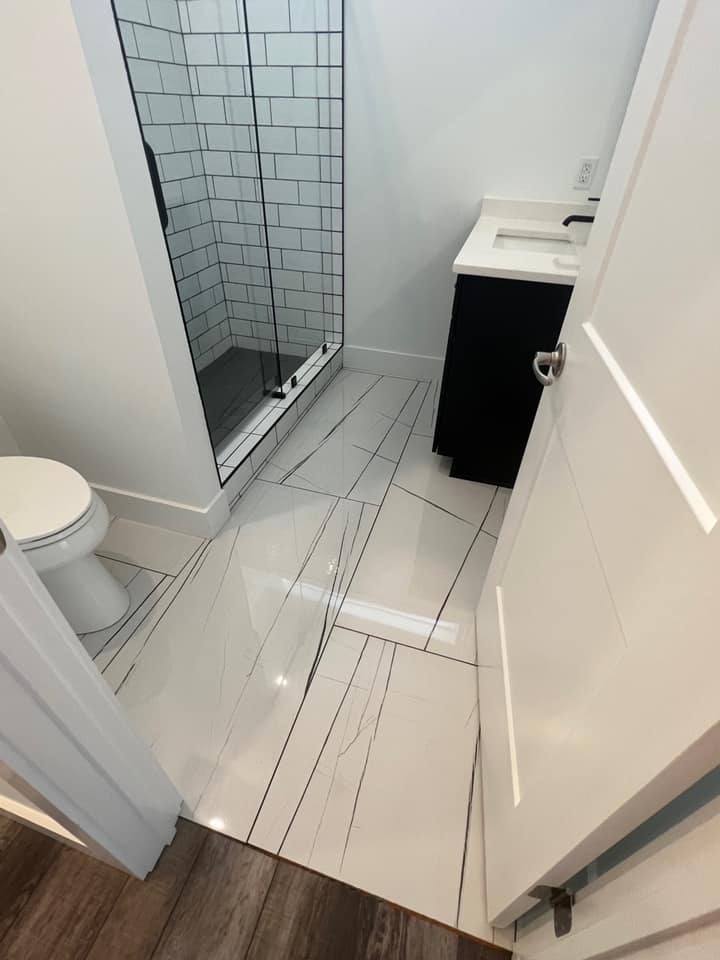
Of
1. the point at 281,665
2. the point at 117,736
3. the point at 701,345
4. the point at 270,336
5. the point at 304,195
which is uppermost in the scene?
the point at 701,345

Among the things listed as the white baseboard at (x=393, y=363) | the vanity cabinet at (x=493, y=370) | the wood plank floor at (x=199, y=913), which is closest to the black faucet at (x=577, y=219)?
the vanity cabinet at (x=493, y=370)

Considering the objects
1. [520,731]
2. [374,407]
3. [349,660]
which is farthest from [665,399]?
[374,407]

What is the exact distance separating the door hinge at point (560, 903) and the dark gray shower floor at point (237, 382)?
1670 millimetres

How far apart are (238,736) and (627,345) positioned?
1.23 m

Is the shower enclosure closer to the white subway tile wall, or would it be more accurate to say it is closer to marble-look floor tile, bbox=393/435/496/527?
the white subway tile wall

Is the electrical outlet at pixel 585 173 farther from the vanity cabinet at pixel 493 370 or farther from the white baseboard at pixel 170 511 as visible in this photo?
the white baseboard at pixel 170 511

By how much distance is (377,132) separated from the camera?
209cm

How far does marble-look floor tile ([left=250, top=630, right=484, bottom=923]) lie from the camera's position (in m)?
1.01

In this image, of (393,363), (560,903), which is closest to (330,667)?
(560,903)

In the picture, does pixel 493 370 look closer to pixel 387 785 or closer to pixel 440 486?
pixel 440 486

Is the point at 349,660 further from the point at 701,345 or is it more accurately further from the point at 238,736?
the point at 701,345

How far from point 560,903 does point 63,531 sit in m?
1.29

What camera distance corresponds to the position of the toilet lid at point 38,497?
118cm

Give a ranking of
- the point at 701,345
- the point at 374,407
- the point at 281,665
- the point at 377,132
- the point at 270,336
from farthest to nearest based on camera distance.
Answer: the point at 270,336
the point at 374,407
the point at 377,132
the point at 281,665
the point at 701,345
